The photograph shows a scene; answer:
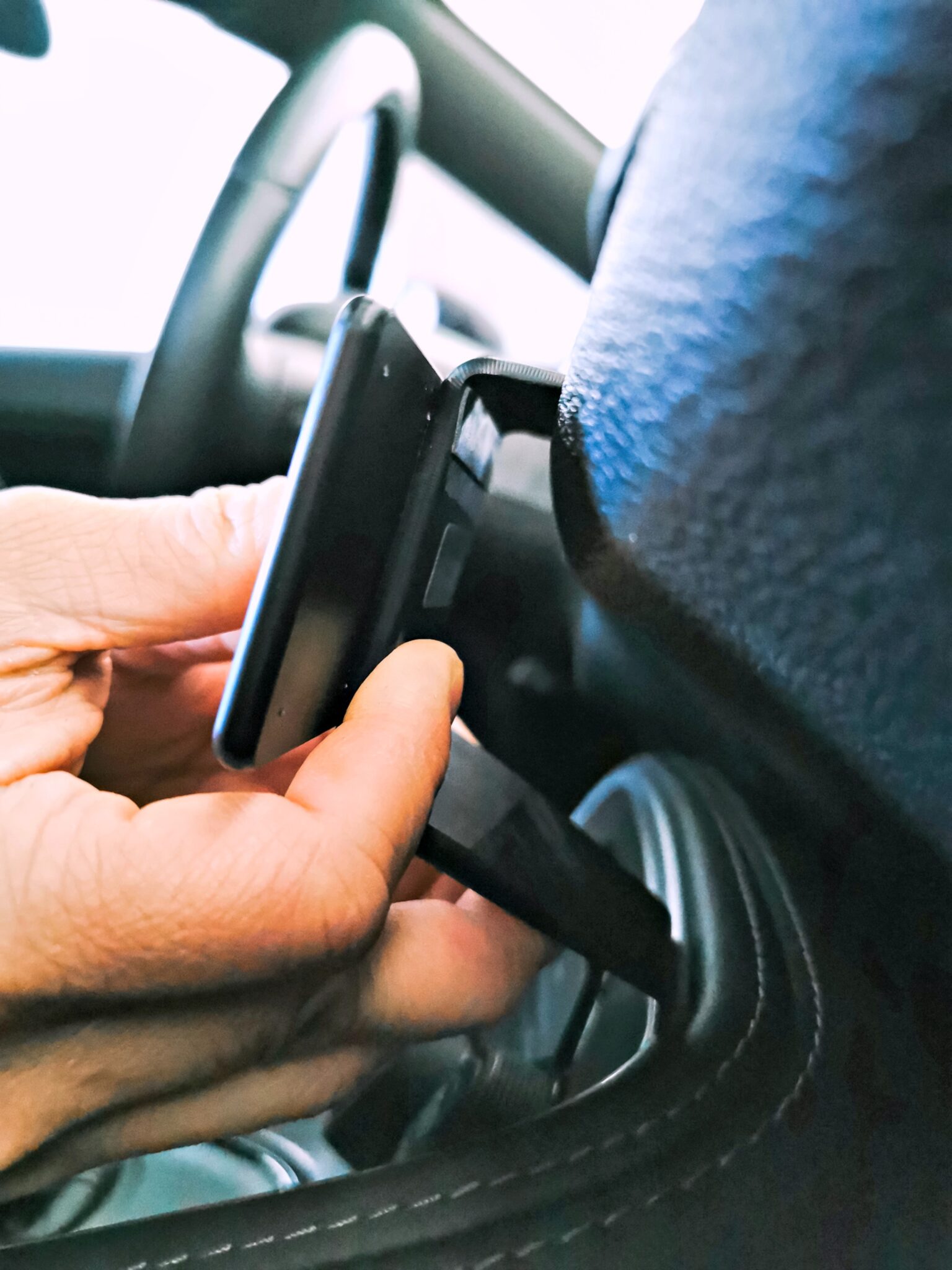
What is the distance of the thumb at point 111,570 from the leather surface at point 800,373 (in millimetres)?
190

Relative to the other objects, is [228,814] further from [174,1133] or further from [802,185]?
[802,185]

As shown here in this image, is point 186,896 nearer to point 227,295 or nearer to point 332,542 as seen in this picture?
point 332,542

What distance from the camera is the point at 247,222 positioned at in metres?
0.80

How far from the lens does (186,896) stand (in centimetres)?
30

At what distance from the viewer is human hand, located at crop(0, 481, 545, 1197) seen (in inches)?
11.7

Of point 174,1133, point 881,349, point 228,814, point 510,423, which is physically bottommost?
point 174,1133

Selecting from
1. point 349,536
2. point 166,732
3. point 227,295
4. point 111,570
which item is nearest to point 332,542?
point 349,536

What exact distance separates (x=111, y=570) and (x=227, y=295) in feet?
1.69

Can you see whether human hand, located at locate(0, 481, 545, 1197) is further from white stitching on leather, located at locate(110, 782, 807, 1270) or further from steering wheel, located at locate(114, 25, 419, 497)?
steering wheel, located at locate(114, 25, 419, 497)

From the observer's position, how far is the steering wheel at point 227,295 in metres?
0.79

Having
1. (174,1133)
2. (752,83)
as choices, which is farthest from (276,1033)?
(752,83)

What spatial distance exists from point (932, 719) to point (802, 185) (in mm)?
176

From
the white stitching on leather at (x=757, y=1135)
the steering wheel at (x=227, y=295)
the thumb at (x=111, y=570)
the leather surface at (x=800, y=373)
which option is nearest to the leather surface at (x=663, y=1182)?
the white stitching on leather at (x=757, y=1135)

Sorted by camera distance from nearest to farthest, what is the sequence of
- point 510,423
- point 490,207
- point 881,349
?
point 881,349 → point 510,423 → point 490,207
